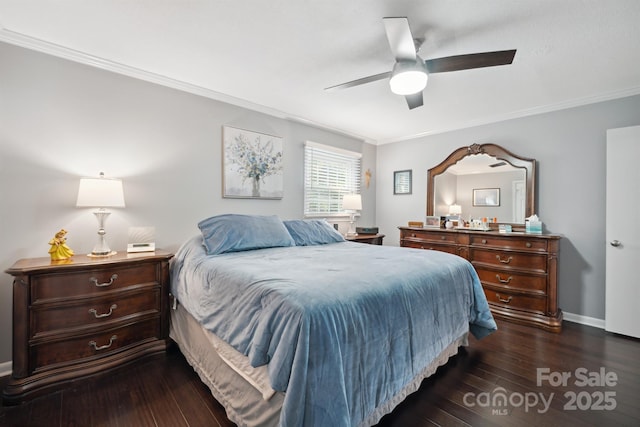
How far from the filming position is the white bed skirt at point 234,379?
1375 mm

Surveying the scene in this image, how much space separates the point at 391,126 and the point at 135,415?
415 cm

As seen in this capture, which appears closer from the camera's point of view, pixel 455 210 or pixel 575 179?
pixel 575 179

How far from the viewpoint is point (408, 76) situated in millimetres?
Answer: 1991

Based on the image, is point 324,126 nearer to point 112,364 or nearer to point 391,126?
point 391,126

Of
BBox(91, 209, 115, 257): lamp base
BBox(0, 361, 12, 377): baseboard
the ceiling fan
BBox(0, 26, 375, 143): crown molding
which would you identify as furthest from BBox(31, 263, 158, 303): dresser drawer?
the ceiling fan

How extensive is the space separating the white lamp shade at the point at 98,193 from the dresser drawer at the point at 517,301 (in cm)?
395

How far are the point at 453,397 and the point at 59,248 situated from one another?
2.89 metres

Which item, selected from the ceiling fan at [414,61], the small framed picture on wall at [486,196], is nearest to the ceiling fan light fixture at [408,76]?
the ceiling fan at [414,61]

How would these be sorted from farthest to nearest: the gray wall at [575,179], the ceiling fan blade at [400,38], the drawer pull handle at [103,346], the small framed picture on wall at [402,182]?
the small framed picture on wall at [402,182], the gray wall at [575,179], the drawer pull handle at [103,346], the ceiling fan blade at [400,38]

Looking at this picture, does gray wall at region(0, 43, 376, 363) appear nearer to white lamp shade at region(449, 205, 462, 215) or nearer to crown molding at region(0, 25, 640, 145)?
crown molding at region(0, 25, 640, 145)

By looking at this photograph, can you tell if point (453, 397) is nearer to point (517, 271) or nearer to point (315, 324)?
point (315, 324)

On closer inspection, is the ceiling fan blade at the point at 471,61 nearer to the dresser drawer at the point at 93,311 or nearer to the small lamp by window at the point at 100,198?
the small lamp by window at the point at 100,198

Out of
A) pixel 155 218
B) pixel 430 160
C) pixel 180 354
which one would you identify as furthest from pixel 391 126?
pixel 180 354

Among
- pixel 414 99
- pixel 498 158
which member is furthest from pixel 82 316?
pixel 498 158
